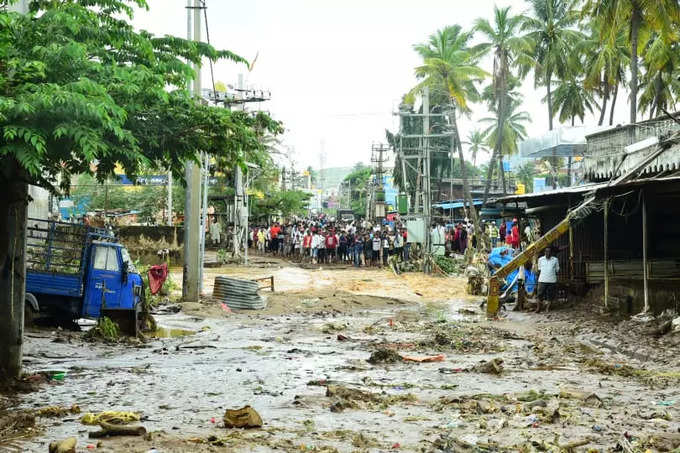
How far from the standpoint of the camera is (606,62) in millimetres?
38281

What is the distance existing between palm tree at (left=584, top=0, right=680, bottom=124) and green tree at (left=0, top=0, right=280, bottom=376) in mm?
18386

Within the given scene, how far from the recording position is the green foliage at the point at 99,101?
694 cm

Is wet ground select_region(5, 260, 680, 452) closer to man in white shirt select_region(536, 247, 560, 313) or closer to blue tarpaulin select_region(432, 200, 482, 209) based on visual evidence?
man in white shirt select_region(536, 247, 560, 313)

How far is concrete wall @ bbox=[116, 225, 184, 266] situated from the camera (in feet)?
108

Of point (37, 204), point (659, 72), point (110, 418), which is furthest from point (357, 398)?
point (659, 72)

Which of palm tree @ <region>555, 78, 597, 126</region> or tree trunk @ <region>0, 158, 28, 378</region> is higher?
palm tree @ <region>555, 78, 597, 126</region>

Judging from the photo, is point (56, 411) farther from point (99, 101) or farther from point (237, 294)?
point (237, 294)

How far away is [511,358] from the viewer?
12.2m

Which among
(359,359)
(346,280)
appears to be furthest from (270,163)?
(359,359)

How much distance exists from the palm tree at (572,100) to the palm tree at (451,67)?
7.32 m

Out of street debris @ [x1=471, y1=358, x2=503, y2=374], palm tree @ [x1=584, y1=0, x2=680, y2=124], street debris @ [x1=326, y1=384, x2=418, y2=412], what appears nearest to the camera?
street debris @ [x1=326, y1=384, x2=418, y2=412]

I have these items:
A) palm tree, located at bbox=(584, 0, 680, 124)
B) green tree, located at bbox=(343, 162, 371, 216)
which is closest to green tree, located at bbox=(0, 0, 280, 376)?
palm tree, located at bbox=(584, 0, 680, 124)

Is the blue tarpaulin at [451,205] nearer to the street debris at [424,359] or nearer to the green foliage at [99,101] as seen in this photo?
the street debris at [424,359]

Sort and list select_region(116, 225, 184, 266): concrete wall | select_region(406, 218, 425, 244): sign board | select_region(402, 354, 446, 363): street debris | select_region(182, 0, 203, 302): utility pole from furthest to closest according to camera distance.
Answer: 1. select_region(406, 218, 425, 244): sign board
2. select_region(116, 225, 184, 266): concrete wall
3. select_region(182, 0, 203, 302): utility pole
4. select_region(402, 354, 446, 363): street debris
